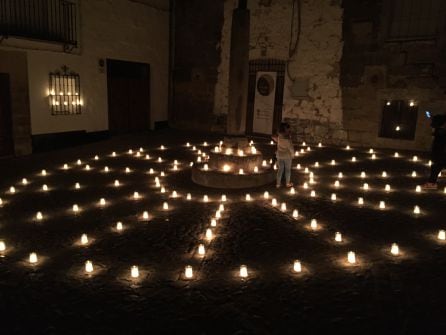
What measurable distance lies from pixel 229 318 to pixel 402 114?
39.0 ft

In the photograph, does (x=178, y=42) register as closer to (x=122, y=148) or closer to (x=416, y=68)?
(x=122, y=148)

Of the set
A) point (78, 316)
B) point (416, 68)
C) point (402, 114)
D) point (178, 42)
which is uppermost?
point (178, 42)

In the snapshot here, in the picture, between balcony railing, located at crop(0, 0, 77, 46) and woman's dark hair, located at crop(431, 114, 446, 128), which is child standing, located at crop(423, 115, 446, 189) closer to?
woman's dark hair, located at crop(431, 114, 446, 128)

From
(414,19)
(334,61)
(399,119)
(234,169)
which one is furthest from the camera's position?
(334,61)

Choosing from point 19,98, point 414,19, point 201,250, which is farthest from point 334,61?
point 201,250

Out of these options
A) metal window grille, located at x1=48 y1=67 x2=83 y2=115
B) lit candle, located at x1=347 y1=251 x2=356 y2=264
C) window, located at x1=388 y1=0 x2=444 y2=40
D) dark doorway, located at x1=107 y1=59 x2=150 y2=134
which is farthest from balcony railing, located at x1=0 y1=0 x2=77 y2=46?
window, located at x1=388 y1=0 x2=444 y2=40

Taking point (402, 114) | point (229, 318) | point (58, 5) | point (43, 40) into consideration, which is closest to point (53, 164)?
point (43, 40)

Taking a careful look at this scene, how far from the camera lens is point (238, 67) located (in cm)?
902

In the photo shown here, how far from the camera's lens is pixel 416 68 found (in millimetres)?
12805

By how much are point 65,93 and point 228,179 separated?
7.26m

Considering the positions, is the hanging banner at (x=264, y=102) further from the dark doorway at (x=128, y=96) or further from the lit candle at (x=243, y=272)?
the lit candle at (x=243, y=272)

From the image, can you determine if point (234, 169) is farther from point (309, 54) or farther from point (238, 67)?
point (309, 54)

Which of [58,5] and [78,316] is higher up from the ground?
[58,5]

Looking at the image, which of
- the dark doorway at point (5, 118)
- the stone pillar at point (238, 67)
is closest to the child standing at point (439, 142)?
the stone pillar at point (238, 67)
